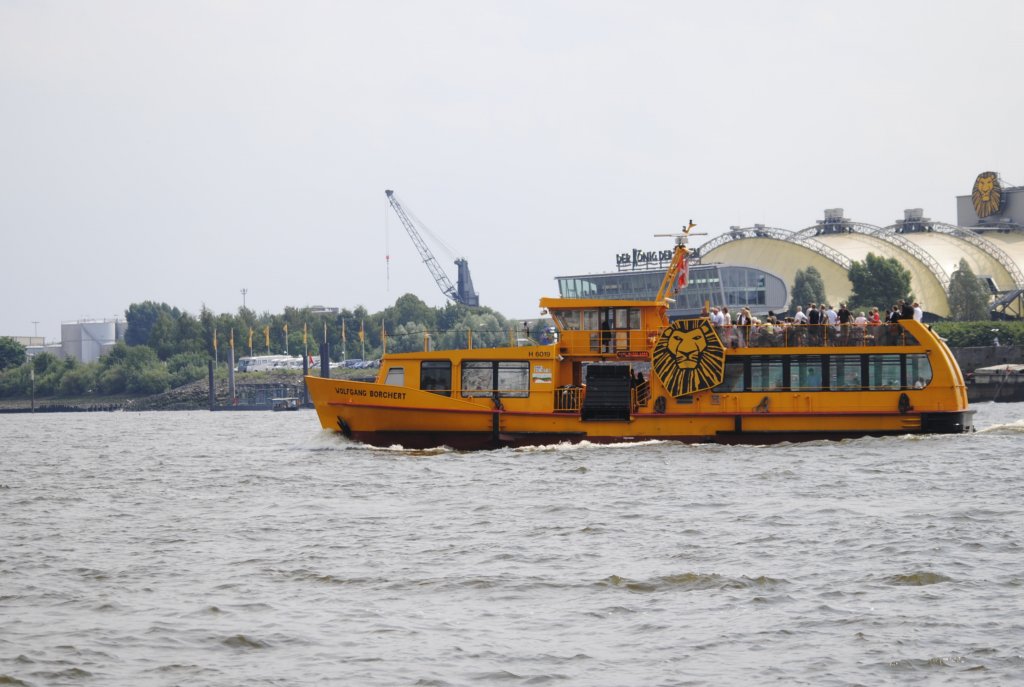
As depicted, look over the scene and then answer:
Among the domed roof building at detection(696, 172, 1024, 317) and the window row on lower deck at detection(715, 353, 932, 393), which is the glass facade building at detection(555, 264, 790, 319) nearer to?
the domed roof building at detection(696, 172, 1024, 317)

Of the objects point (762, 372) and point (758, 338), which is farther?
point (758, 338)

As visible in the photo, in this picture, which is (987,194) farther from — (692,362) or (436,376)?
(436,376)

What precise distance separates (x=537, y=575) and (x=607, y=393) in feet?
65.0

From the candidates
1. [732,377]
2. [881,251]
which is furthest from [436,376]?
[881,251]

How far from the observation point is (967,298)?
446 feet

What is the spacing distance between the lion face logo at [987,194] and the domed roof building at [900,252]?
4408 mm

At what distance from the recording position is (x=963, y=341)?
12062 centimetres

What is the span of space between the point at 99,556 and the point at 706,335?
20768 millimetres

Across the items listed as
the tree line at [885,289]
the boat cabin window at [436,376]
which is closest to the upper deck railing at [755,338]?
the boat cabin window at [436,376]

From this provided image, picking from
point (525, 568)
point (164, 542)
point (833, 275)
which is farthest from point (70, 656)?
point (833, 275)

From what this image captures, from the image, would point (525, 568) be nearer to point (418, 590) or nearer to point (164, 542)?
point (418, 590)

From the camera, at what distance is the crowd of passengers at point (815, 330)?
4094cm

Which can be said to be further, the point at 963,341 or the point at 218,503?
the point at 963,341

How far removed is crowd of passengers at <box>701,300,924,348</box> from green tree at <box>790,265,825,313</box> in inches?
3695
